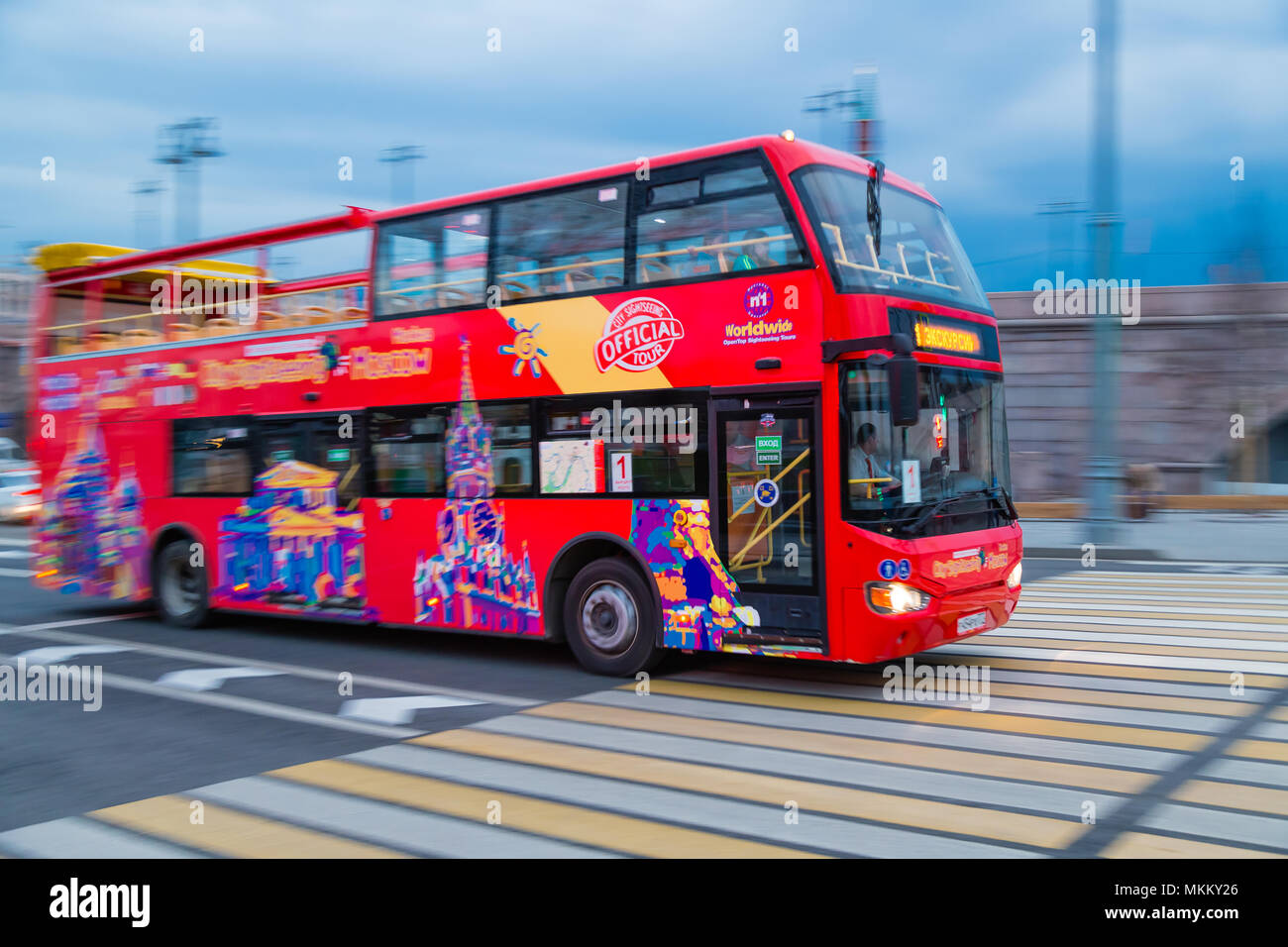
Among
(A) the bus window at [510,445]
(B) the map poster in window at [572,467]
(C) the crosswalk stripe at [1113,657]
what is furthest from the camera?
(A) the bus window at [510,445]

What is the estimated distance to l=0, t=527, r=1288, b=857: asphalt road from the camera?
15.9 feet

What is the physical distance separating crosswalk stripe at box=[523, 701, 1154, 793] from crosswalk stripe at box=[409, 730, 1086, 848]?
0.60 m

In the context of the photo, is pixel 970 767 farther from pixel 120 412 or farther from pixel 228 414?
pixel 120 412

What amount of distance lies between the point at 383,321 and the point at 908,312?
16.2 feet

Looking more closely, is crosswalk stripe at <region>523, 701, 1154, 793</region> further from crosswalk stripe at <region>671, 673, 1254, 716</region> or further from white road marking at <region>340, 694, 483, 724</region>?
crosswalk stripe at <region>671, 673, 1254, 716</region>

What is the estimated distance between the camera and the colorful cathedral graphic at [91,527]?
12852 millimetres

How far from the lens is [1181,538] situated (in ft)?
61.5

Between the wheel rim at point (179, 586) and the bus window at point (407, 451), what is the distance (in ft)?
11.4

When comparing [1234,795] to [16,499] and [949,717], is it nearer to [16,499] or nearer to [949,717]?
[949,717]

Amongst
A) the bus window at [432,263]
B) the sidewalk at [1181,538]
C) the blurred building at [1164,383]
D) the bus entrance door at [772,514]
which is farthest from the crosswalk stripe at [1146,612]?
the blurred building at [1164,383]

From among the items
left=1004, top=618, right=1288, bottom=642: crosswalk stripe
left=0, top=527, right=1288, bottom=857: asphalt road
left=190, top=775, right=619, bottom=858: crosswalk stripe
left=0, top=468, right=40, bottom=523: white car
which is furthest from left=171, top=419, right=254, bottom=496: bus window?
left=0, top=468, right=40, bottom=523: white car

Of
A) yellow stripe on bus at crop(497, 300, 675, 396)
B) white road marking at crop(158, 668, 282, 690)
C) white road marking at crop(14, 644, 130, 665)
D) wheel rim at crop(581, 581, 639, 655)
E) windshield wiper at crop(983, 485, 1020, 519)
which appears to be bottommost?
white road marking at crop(14, 644, 130, 665)

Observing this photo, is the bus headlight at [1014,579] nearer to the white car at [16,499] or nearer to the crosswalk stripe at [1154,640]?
the crosswalk stripe at [1154,640]
